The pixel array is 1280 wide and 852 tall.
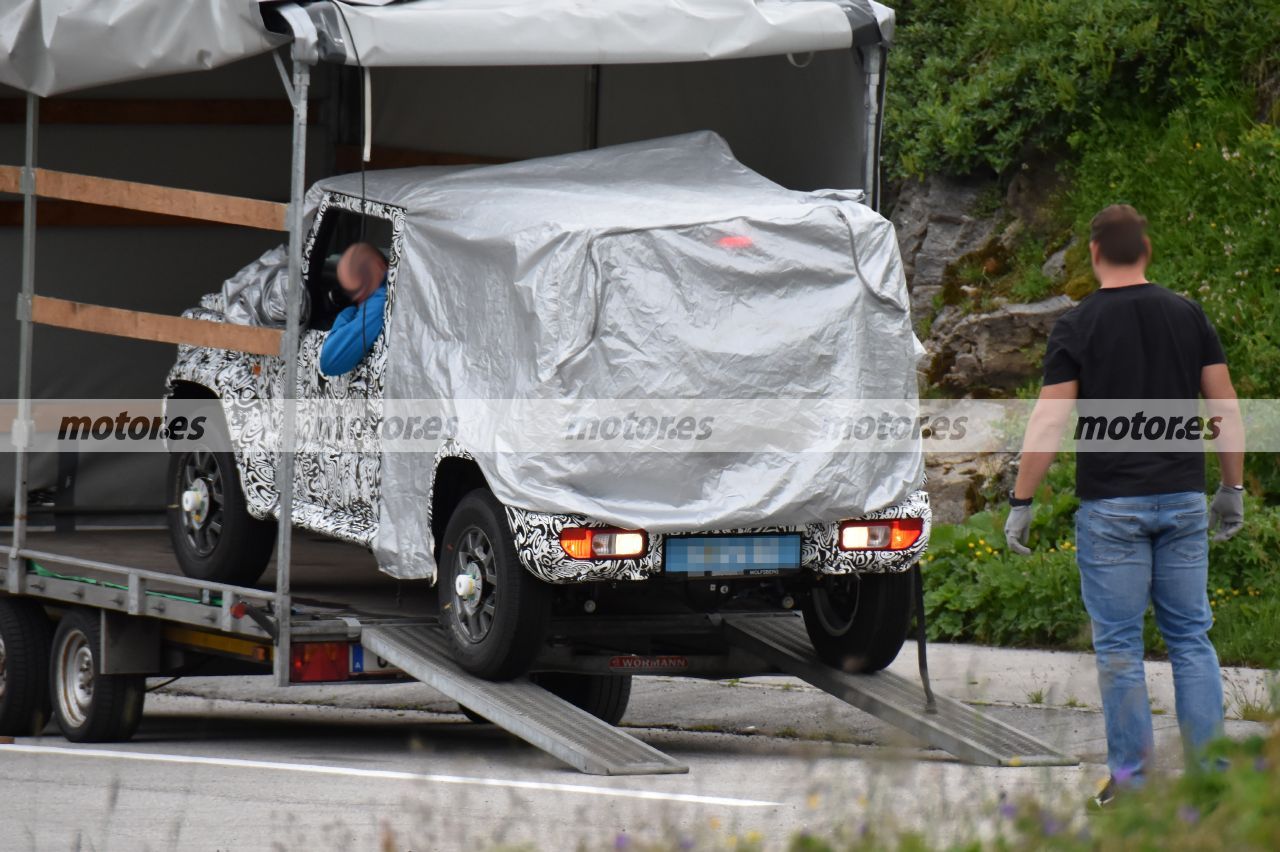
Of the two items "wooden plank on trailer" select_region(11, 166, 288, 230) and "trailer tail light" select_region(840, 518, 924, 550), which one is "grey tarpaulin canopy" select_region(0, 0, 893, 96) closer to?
"wooden plank on trailer" select_region(11, 166, 288, 230)

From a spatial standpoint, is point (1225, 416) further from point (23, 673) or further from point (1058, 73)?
point (1058, 73)

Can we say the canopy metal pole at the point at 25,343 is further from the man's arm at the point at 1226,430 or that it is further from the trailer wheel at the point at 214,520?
Result: the man's arm at the point at 1226,430

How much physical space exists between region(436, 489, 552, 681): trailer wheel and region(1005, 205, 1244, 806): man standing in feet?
6.84

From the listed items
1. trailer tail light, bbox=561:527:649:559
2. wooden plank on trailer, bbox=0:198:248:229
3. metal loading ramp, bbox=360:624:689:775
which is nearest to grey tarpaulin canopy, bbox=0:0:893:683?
metal loading ramp, bbox=360:624:689:775

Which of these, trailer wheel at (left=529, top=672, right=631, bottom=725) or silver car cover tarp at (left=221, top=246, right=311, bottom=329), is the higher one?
silver car cover tarp at (left=221, top=246, right=311, bottom=329)

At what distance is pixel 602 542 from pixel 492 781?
1018 mm

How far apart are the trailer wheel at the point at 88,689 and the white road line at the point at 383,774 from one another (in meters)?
0.19

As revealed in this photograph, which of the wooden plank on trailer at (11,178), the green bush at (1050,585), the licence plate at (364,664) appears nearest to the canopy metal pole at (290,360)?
the licence plate at (364,664)

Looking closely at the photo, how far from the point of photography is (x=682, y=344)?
8180mm

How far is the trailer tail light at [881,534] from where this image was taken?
840 cm

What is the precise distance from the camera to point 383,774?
827 cm

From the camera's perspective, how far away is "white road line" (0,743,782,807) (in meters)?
7.17

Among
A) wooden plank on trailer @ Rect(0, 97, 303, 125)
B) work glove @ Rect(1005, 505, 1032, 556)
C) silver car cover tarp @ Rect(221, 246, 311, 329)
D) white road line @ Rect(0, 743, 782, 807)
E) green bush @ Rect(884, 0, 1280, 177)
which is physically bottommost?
white road line @ Rect(0, 743, 782, 807)

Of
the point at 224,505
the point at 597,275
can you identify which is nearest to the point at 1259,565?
the point at 597,275
